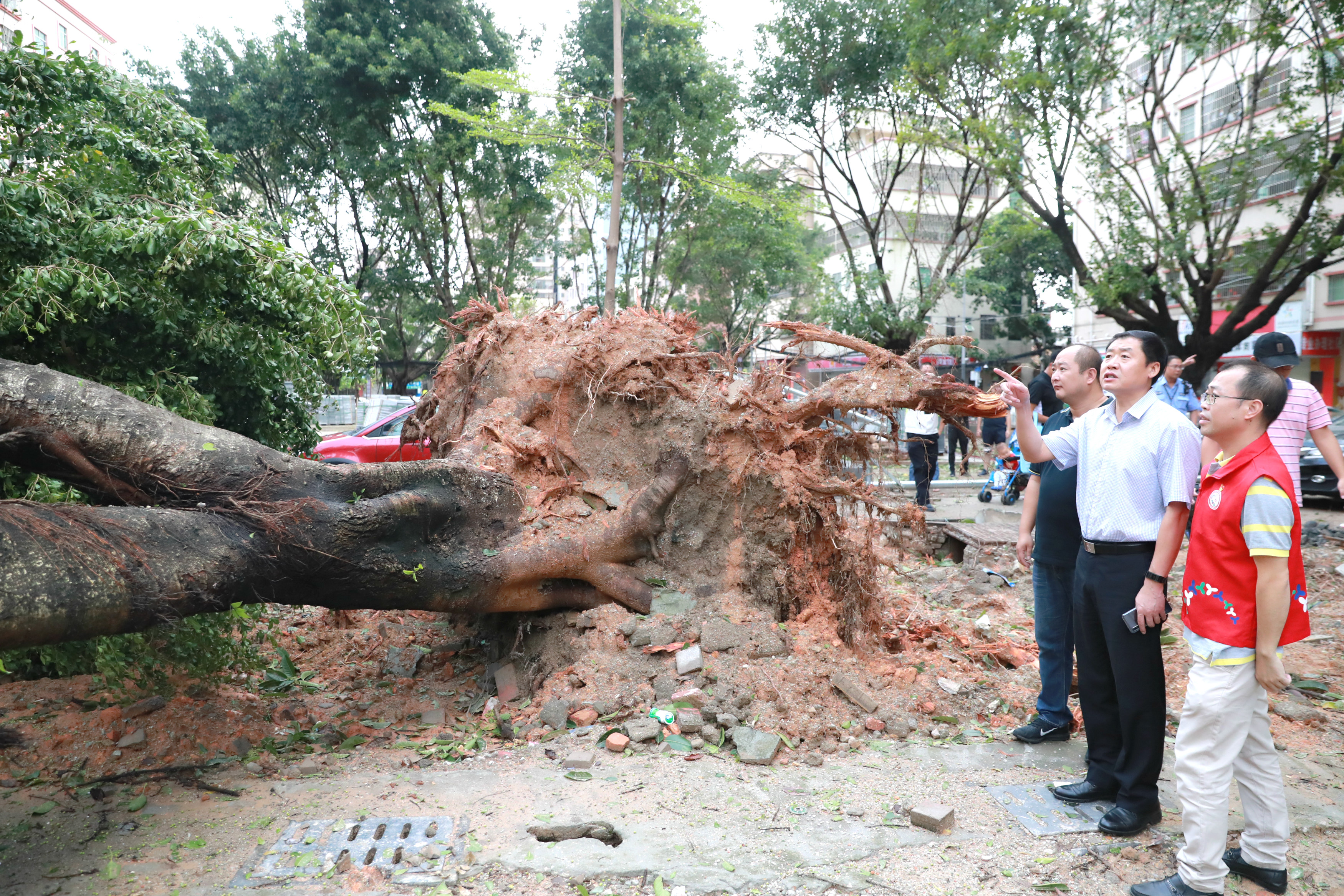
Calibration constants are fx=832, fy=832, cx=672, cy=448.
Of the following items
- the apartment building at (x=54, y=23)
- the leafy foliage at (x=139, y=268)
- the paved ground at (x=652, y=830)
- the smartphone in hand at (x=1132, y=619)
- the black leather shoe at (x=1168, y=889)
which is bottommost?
the paved ground at (x=652, y=830)

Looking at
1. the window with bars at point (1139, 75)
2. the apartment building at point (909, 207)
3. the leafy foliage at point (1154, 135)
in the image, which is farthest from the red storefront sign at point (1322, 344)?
the leafy foliage at point (1154, 135)

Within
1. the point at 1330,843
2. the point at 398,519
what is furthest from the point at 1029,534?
the point at 398,519

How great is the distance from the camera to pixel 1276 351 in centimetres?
517

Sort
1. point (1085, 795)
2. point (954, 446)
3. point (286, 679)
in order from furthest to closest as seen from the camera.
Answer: point (954, 446)
point (286, 679)
point (1085, 795)

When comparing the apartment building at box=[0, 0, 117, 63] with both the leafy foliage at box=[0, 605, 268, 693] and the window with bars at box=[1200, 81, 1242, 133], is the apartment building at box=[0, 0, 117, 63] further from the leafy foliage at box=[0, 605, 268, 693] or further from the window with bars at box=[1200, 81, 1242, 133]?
the window with bars at box=[1200, 81, 1242, 133]

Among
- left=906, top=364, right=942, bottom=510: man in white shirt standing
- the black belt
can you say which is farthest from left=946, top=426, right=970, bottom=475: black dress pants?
the black belt

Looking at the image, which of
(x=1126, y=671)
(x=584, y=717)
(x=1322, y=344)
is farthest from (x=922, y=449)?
(x=1322, y=344)

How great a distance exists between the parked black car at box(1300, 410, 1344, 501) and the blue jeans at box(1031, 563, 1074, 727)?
9506 mm

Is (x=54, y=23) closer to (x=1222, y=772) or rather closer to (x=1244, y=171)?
(x=1244, y=171)

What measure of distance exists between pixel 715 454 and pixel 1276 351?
11.7 feet

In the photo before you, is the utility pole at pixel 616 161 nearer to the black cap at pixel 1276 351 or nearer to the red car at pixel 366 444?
the red car at pixel 366 444

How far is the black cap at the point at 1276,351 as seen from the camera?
5156 mm

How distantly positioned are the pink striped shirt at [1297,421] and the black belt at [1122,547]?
2816 millimetres

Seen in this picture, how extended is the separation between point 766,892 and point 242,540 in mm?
2660
